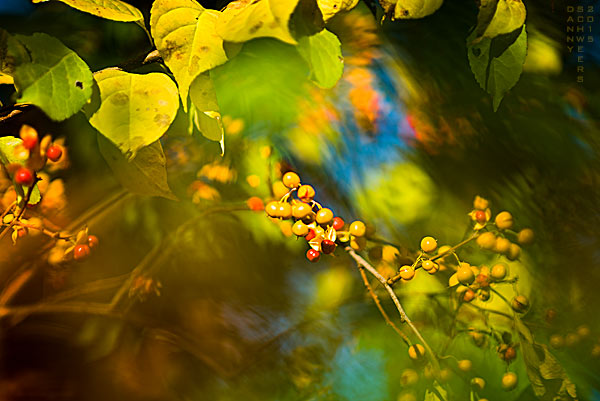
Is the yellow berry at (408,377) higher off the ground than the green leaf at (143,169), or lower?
lower

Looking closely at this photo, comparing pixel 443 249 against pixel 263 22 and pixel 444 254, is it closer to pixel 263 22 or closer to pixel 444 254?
pixel 444 254

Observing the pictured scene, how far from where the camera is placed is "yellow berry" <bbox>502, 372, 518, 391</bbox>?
0.45m

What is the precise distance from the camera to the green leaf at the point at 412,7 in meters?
0.35

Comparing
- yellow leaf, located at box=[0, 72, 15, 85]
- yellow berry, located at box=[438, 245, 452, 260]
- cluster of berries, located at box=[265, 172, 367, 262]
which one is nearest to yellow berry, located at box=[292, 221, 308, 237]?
cluster of berries, located at box=[265, 172, 367, 262]

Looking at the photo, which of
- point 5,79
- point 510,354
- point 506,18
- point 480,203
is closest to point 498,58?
point 506,18

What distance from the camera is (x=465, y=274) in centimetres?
43

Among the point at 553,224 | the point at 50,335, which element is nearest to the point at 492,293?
the point at 553,224

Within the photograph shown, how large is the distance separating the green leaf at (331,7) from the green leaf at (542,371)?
296mm

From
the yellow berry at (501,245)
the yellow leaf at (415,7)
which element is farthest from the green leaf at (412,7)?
the yellow berry at (501,245)

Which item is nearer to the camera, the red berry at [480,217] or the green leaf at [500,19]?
the green leaf at [500,19]

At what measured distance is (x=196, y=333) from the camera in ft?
1.37

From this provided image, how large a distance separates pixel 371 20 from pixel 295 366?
300 mm

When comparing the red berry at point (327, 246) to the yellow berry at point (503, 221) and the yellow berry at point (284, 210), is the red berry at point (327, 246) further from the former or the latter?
the yellow berry at point (503, 221)

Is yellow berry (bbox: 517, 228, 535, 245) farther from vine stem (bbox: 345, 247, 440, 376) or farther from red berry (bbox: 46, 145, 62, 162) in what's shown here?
red berry (bbox: 46, 145, 62, 162)
